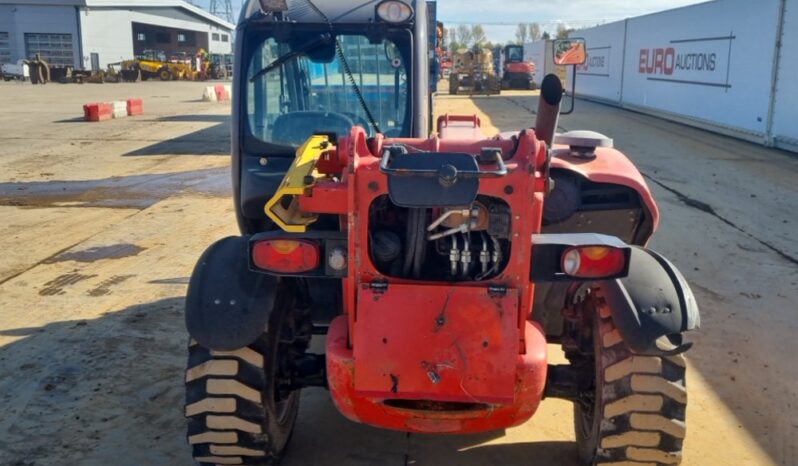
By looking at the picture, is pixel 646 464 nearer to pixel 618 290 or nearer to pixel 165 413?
pixel 618 290

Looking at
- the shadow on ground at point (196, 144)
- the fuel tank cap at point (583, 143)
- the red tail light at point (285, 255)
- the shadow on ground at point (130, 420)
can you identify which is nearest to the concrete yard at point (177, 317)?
the shadow on ground at point (130, 420)

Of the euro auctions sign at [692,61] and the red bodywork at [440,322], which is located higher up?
the euro auctions sign at [692,61]

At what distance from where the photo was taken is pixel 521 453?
3873 mm

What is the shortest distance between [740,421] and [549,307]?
4.41 feet

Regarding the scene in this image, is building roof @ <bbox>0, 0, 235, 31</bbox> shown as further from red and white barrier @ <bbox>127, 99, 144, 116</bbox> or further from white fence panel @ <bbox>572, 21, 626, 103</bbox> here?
white fence panel @ <bbox>572, 21, 626, 103</bbox>

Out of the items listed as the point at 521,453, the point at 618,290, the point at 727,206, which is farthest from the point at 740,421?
the point at 727,206

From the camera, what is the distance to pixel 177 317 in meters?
5.76

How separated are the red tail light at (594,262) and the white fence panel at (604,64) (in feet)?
86.1

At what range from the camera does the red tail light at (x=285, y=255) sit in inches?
117

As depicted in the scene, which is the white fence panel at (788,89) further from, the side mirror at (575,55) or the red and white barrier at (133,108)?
the red and white barrier at (133,108)

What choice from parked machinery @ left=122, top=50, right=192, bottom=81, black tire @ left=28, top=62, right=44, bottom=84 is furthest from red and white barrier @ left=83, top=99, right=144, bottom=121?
parked machinery @ left=122, top=50, right=192, bottom=81

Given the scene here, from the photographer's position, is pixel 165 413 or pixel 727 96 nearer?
pixel 165 413

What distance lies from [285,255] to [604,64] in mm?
29910

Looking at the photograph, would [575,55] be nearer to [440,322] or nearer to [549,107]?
[549,107]
